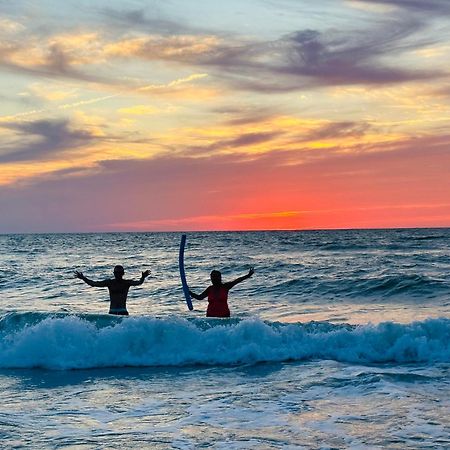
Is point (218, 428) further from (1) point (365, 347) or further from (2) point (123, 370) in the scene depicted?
(1) point (365, 347)

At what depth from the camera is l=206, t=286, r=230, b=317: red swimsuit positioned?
1412cm

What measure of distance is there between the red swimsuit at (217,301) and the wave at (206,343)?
57 cm

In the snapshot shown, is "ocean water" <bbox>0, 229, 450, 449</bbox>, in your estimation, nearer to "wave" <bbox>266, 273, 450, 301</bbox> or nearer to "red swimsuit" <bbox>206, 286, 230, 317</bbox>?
"red swimsuit" <bbox>206, 286, 230, 317</bbox>

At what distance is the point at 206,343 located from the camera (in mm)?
12812

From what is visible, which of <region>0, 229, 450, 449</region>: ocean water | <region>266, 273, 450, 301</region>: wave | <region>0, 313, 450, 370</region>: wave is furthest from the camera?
A: <region>266, 273, 450, 301</region>: wave

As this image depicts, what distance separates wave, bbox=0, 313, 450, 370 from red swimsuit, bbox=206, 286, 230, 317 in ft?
1.88

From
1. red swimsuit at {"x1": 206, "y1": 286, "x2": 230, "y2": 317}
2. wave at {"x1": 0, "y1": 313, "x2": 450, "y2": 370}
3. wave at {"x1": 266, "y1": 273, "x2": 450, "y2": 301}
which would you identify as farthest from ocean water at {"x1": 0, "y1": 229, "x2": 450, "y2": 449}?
wave at {"x1": 266, "y1": 273, "x2": 450, "y2": 301}

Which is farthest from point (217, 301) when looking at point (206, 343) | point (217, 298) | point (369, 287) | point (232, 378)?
point (369, 287)

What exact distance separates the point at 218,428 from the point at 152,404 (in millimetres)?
1577

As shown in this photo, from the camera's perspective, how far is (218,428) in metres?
7.69

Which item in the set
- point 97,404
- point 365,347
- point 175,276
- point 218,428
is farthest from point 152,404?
point 175,276

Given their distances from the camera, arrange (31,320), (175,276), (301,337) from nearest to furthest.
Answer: (301,337)
(31,320)
(175,276)

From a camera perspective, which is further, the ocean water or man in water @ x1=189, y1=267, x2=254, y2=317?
man in water @ x1=189, y1=267, x2=254, y2=317

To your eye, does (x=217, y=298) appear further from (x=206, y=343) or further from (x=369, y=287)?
(x=369, y=287)
